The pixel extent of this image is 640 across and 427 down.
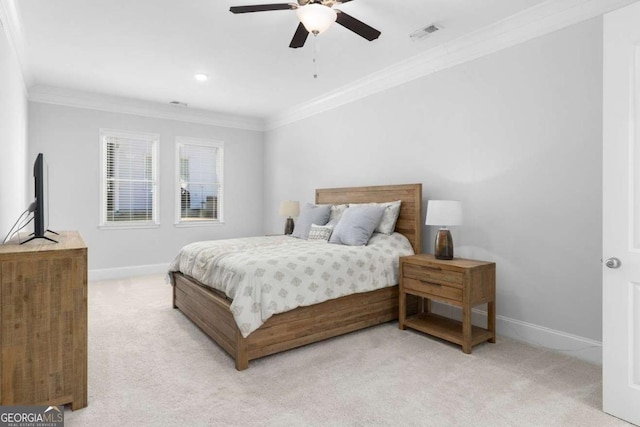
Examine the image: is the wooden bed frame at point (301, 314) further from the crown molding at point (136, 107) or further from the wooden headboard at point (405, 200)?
the crown molding at point (136, 107)

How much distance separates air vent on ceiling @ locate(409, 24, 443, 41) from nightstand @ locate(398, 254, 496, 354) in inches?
79.6

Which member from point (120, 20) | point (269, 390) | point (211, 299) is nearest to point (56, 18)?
point (120, 20)

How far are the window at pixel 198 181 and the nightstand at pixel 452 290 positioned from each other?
13.4 feet

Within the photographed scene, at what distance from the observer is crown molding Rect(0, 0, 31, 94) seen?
2.71 m

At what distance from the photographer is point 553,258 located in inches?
114

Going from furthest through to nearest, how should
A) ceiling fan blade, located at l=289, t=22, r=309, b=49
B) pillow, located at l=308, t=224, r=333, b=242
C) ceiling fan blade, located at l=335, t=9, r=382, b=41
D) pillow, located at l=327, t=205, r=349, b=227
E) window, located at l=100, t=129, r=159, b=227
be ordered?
1. window, located at l=100, t=129, r=159, b=227
2. pillow, located at l=327, t=205, r=349, b=227
3. pillow, located at l=308, t=224, r=333, b=242
4. ceiling fan blade, located at l=289, t=22, r=309, b=49
5. ceiling fan blade, located at l=335, t=9, r=382, b=41

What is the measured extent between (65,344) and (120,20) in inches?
102

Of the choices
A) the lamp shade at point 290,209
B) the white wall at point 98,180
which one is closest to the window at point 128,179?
the white wall at point 98,180

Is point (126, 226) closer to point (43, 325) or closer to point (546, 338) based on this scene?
point (43, 325)

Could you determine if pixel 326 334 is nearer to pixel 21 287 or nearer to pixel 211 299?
pixel 211 299

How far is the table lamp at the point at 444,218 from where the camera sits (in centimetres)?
312
